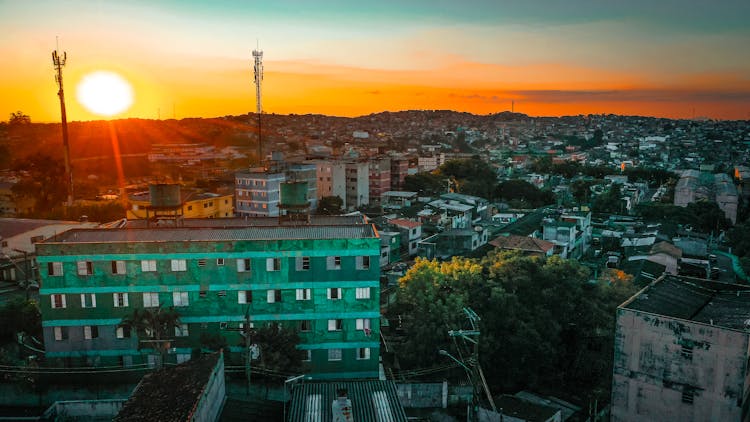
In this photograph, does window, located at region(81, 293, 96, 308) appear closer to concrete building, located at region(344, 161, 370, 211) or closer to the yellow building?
the yellow building

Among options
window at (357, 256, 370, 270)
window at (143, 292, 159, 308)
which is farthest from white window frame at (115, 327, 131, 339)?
window at (357, 256, 370, 270)

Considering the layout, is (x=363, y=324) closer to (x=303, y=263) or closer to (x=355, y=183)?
(x=303, y=263)

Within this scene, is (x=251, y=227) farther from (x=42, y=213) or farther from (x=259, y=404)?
(x=42, y=213)

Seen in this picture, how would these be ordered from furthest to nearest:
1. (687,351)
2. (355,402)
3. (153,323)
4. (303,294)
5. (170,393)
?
(303,294)
(153,323)
(687,351)
(355,402)
(170,393)

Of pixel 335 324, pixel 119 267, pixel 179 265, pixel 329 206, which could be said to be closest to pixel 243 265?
pixel 179 265

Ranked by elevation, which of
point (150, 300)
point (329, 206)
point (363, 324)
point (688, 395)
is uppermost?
point (150, 300)

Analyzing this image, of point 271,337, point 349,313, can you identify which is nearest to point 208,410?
point 271,337

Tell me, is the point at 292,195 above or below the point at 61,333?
above
